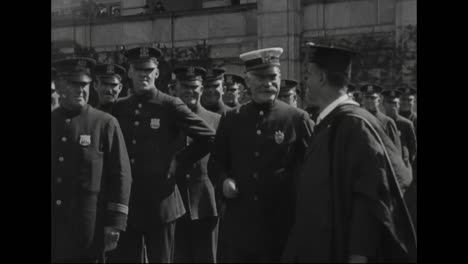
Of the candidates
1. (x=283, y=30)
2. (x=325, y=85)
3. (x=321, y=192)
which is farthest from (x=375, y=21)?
(x=321, y=192)

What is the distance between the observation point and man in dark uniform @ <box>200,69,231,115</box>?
25.8ft

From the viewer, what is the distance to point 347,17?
6602 millimetres

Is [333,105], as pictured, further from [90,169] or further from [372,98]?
[90,169]

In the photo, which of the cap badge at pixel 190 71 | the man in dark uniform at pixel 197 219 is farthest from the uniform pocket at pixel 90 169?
the cap badge at pixel 190 71

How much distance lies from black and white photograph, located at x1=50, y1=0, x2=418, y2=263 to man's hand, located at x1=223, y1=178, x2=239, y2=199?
0.4 inches

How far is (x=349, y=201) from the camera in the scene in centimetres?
432

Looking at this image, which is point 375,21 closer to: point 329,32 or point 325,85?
point 329,32

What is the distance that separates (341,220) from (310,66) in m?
1.10

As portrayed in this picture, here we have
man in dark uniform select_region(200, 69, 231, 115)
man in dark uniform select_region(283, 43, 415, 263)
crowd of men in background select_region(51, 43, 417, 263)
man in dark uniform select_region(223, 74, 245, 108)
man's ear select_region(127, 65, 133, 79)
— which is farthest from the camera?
man in dark uniform select_region(223, 74, 245, 108)

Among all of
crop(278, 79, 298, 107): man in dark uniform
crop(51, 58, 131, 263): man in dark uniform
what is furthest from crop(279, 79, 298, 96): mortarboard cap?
crop(51, 58, 131, 263): man in dark uniform

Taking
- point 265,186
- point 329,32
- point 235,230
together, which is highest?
point 329,32

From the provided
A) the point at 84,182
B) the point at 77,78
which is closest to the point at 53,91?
the point at 77,78

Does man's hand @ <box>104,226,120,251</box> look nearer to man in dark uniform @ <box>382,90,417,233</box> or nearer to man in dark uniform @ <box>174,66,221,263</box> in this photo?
man in dark uniform @ <box>174,66,221,263</box>

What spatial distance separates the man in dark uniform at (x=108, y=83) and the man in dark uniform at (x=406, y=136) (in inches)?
98.0
